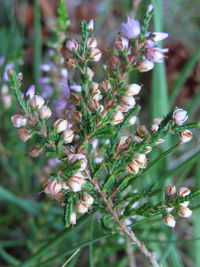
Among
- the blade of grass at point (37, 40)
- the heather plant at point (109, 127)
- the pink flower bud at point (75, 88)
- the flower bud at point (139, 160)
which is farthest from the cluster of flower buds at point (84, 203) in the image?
the blade of grass at point (37, 40)

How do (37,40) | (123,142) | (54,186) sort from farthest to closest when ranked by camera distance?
1. (37,40)
2. (123,142)
3. (54,186)

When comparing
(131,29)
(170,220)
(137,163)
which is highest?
(131,29)

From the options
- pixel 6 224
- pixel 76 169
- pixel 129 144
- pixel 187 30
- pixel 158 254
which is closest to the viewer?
pixel 76 169

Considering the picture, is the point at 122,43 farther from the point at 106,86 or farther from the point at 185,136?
the point at 185,136

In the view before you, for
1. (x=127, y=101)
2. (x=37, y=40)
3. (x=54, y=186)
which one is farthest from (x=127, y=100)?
(x=37, y=40)

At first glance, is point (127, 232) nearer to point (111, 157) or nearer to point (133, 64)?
point (111, 157)

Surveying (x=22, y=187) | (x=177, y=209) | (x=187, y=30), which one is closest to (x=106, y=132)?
(x=177, y=209)

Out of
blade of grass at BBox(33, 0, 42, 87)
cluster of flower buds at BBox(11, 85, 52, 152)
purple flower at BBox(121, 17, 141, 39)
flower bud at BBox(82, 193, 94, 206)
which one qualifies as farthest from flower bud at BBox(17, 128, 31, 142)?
blade of grass at BBox(33, 0, 42, 87)

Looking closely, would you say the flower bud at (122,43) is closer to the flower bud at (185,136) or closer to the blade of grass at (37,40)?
the flower bud at (185,136)

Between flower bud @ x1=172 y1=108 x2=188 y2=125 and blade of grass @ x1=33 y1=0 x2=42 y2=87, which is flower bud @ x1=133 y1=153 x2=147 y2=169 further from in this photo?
blade of grass @ x1=33 y1=0 x2=42 y2=87
